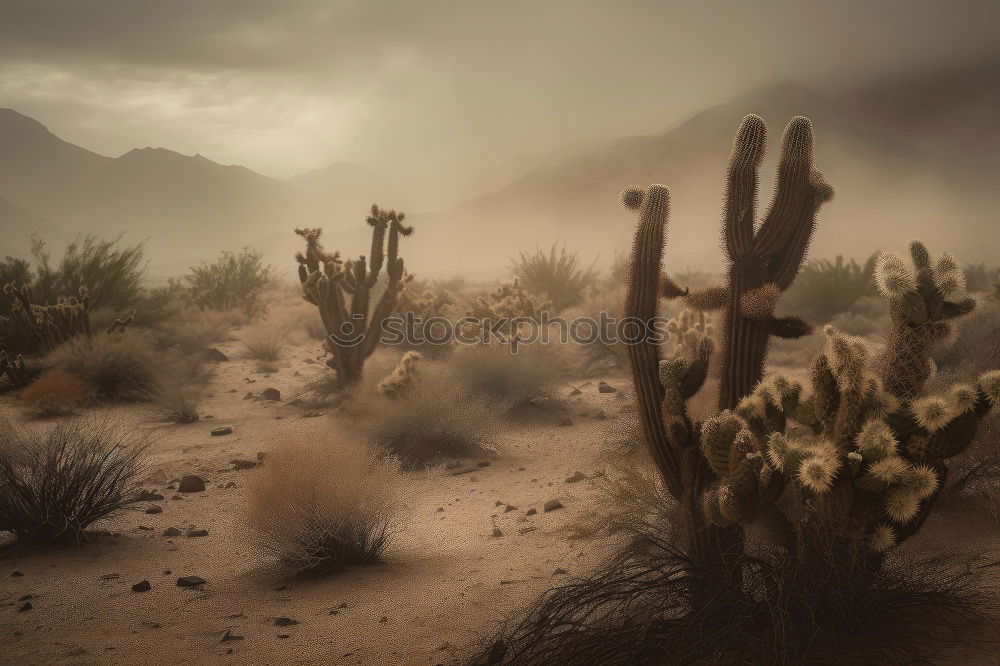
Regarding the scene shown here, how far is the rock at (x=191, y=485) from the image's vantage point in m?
7.47

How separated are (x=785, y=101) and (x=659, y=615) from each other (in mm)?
70962

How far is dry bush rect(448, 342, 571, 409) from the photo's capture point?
423 inches

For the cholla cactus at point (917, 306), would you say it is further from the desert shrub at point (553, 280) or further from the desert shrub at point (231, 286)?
the desert shrub at point (231, 286)

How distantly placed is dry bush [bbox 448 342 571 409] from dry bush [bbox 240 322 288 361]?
5.68 m

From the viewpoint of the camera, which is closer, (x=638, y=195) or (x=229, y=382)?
(x=638, y=195)

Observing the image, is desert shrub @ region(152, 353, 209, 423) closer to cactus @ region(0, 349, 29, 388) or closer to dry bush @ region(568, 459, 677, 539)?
cactus @ region(0, 349, 29, 388)

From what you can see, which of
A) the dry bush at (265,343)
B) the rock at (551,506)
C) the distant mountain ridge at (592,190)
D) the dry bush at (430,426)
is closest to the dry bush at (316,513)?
the rock at (551,506)

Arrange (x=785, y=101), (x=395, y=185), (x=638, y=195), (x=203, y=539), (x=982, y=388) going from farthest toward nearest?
(x=395, y=185)
(x=785, y=101)
(x=203, y=539)
(x=638, y=195)
(x=982, y=388)

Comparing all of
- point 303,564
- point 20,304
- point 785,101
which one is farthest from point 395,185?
point 303,564

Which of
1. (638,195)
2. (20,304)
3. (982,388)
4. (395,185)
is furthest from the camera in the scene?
(395,185)

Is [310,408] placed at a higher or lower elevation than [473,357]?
lower

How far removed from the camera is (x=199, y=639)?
4.25 m

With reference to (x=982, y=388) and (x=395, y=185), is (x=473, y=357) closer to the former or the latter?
(x=982, y=388)

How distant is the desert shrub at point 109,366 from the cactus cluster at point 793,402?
30.7 ft
